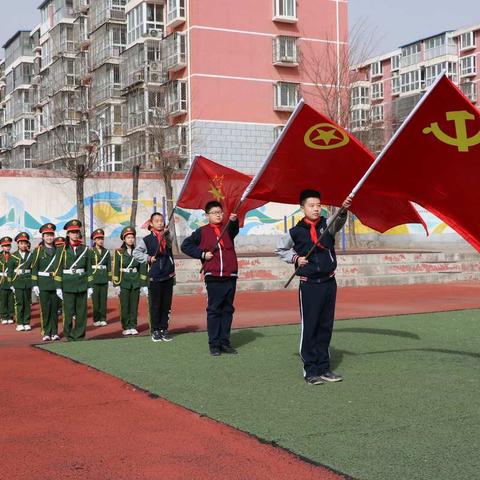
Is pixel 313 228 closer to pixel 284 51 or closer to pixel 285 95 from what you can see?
pixel 285 95

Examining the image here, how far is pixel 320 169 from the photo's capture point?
8.23 m

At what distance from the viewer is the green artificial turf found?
16.2ft

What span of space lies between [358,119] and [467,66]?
23.4m

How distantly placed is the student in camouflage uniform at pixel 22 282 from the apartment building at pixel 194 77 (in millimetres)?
21240

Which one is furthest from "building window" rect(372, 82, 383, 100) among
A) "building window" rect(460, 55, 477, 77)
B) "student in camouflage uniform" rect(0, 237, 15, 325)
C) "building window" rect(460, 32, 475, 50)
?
"student in camouflage uniform" rect(0, 237, 15, 325)

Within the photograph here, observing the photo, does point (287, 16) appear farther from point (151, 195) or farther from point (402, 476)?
point (402, 476)

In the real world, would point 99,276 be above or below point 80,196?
below

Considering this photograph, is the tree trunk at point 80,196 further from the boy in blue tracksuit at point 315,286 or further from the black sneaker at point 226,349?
the boy in blue tracksuit at point 315,286

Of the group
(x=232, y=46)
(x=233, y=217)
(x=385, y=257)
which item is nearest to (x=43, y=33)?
(x=232, y=46)

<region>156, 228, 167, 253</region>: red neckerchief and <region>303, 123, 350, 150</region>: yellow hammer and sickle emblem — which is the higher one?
<region>303, 123, 350, 150</region>: yellow hammer and sickle emblem

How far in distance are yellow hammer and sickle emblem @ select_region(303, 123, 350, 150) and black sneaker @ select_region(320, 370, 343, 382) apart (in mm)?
2387

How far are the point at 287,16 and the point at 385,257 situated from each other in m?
22.6

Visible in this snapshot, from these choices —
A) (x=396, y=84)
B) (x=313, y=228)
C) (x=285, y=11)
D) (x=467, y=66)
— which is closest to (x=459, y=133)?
(x=313, y=228)

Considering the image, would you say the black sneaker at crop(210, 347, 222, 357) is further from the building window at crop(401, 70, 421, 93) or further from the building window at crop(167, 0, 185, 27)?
the building window at crop(401, 70, 421, 93)
